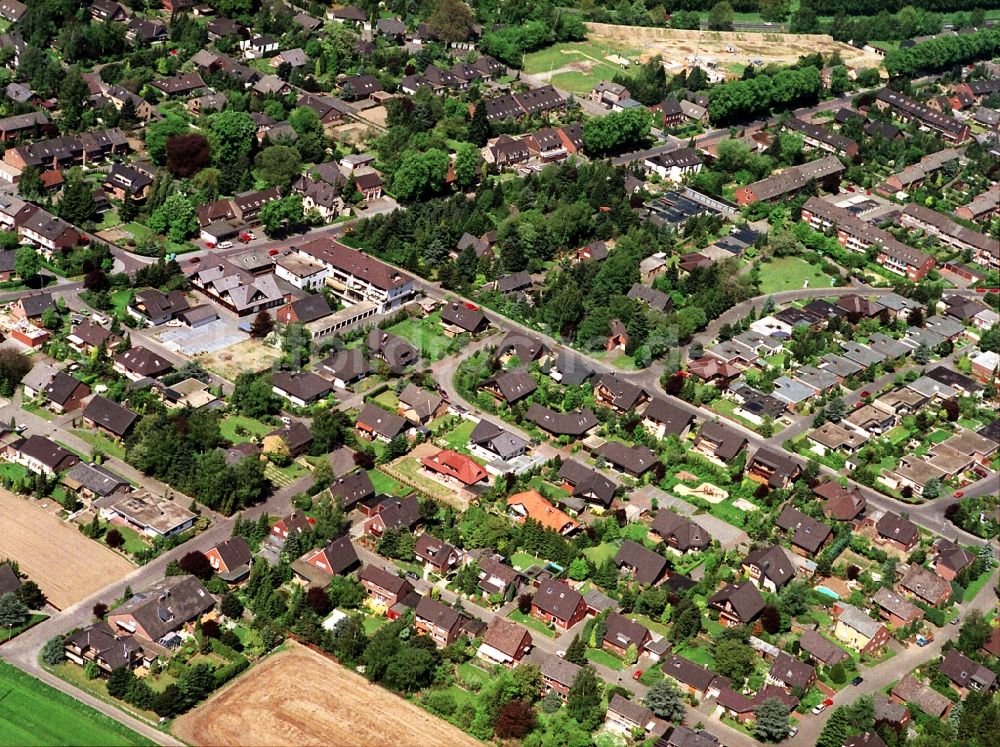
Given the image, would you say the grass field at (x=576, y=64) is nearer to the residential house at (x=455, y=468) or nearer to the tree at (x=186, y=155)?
the tree at (x=186, y=155)

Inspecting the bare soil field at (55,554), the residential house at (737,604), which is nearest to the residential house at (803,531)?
the residential house at (737,604)

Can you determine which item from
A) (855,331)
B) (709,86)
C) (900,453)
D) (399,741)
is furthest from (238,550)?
(709,86)

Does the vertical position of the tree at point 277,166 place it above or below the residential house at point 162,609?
above

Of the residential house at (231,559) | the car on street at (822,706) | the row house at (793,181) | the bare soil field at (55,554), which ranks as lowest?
the car on street at (822,706)

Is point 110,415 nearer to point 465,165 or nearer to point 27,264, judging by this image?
point 27,264

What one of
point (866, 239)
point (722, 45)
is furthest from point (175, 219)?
point (722, 45)

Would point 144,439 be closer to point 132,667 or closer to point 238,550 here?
point 238,550
